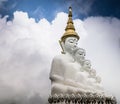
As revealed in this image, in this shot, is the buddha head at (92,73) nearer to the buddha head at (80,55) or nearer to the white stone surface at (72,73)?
the white stone surface at (72,73)

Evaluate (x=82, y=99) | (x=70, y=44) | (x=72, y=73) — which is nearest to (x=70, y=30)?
(x=70, y=44)

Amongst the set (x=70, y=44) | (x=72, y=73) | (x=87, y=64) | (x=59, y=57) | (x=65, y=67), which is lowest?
(x=72, y=73)

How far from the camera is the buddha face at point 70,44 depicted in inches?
592

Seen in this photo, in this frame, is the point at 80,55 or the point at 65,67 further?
the point at 80,55

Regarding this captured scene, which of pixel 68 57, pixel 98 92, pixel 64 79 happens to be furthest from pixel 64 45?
pixel 98 92

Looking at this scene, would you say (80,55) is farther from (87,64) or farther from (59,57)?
(59,57)

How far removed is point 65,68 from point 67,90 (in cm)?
97

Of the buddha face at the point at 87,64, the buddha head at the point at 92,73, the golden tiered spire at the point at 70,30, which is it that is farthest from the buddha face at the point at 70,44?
the buddha head at the point at 92,73

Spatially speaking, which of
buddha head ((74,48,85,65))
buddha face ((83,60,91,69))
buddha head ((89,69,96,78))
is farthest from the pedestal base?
buddha head ((74,48,85,65))

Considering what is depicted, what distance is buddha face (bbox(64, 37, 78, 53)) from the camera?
49.4 ft

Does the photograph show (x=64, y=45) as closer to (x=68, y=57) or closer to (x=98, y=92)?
(x=68, y=57)

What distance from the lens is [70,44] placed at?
15094 mm

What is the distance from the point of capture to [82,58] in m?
14.9

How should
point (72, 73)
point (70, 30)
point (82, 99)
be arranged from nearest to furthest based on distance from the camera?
point (82, 99), point (72, 73), point (70, 30)
